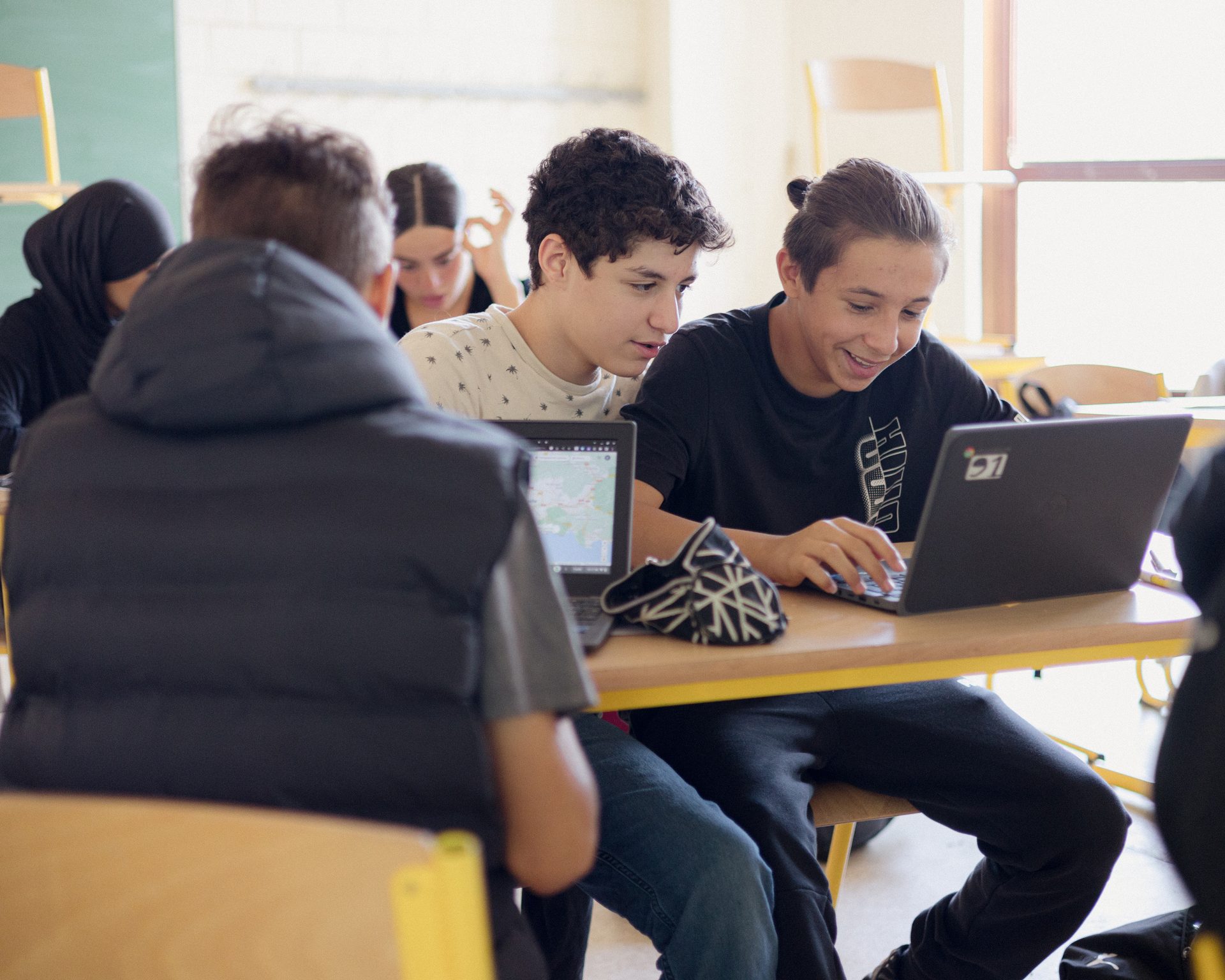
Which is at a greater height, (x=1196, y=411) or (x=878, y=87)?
(x=878, y=87)

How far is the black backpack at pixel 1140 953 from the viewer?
1431 millimetres

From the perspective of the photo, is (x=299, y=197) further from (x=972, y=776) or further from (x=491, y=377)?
(x=972, y=776)

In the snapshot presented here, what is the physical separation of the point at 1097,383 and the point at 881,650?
1.76 m

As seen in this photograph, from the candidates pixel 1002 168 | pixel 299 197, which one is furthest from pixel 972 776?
pixel 1002 168

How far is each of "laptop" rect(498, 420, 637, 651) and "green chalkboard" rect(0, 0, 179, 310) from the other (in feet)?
9.55

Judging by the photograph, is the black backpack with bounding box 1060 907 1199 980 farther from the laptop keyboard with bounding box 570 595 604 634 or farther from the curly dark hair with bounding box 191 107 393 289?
the curly dark hair with bounding box 191 107 393 289

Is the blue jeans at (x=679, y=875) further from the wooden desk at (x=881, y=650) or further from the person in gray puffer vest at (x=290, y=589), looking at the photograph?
the person in gray puffer vest at (x=290, y=589)

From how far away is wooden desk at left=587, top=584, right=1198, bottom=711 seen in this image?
1.06 metres

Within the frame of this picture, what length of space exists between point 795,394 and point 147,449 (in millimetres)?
971

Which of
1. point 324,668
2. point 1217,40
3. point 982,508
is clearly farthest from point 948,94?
point 324,668

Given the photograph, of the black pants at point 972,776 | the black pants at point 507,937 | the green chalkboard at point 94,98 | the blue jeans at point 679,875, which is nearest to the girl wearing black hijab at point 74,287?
the green chalkboard at point 94,98

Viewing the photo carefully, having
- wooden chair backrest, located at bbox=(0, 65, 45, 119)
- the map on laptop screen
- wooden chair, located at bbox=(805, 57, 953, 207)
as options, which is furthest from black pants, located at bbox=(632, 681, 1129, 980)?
wooden chair backrest, located at bbox=(0, 65, 45, 119)

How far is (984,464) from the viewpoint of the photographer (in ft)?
3.73

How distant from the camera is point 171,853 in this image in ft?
1.97
